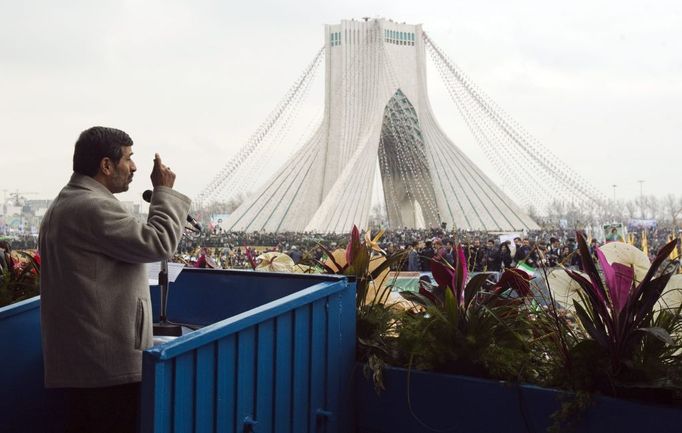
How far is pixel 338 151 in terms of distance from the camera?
2705 centimetres

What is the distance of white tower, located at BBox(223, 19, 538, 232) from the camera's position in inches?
960

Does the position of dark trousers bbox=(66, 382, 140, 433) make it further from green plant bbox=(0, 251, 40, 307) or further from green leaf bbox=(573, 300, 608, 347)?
green plant bbox=(0, 251, 40, 307)

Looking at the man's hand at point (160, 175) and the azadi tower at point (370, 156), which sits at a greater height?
the azadi tower at point (370, 156)

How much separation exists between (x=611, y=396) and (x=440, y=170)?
24796mm

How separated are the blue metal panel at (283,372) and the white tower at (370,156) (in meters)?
21.0

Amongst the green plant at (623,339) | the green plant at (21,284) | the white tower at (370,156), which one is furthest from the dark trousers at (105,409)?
the white tower at (370,156)

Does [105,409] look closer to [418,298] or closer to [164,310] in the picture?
[164,310]

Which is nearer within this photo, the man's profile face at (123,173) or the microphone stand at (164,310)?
the man's profile face at (123,173)

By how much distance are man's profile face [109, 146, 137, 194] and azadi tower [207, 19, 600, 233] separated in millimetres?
20976

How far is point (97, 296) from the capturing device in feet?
4.83

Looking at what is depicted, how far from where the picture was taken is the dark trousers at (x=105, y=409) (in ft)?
4.91

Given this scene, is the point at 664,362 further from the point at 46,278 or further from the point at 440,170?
the point at 440,170

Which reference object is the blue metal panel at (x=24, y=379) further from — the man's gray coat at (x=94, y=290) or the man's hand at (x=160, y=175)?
the man's hand at (x=160, y=175)

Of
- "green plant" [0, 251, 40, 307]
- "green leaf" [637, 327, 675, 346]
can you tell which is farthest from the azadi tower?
"green leaf" [637, 327, 675, 346]
